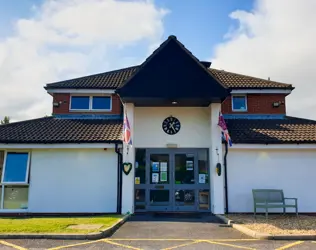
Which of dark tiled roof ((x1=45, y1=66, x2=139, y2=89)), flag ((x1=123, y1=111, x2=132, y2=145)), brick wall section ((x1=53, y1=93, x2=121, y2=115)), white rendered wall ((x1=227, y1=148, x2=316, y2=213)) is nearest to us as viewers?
flag ((x1=123, y1=111, x2=132, y2=145))

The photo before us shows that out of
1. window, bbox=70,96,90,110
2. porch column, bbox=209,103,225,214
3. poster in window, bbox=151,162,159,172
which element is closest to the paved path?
porch column, bbox=209,103,225,214

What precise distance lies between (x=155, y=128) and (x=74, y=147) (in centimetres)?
342

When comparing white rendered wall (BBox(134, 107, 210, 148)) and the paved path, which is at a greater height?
white rendered wall (BBox(134, 107, 210, 148))

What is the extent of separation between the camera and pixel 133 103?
1310cm

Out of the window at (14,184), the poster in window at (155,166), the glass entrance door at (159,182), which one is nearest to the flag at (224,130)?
the glass entrance door at (159,182)

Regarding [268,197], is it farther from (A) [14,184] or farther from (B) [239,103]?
(A) [14,184]

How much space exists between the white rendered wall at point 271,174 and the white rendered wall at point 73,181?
483cm

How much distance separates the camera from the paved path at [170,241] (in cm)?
705

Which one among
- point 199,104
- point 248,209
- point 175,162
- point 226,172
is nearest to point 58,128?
point 175,162

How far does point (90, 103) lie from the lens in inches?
620

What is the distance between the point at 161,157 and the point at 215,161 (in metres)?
2.27

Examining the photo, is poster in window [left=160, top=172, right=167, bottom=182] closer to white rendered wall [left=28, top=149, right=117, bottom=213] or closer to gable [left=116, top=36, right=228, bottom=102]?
white rendered wall [left=28, top=149, right=117, bottom=213]

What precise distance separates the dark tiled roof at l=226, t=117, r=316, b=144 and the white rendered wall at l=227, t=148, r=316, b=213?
19.2 inches

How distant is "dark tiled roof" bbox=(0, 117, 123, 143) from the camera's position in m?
12.7
